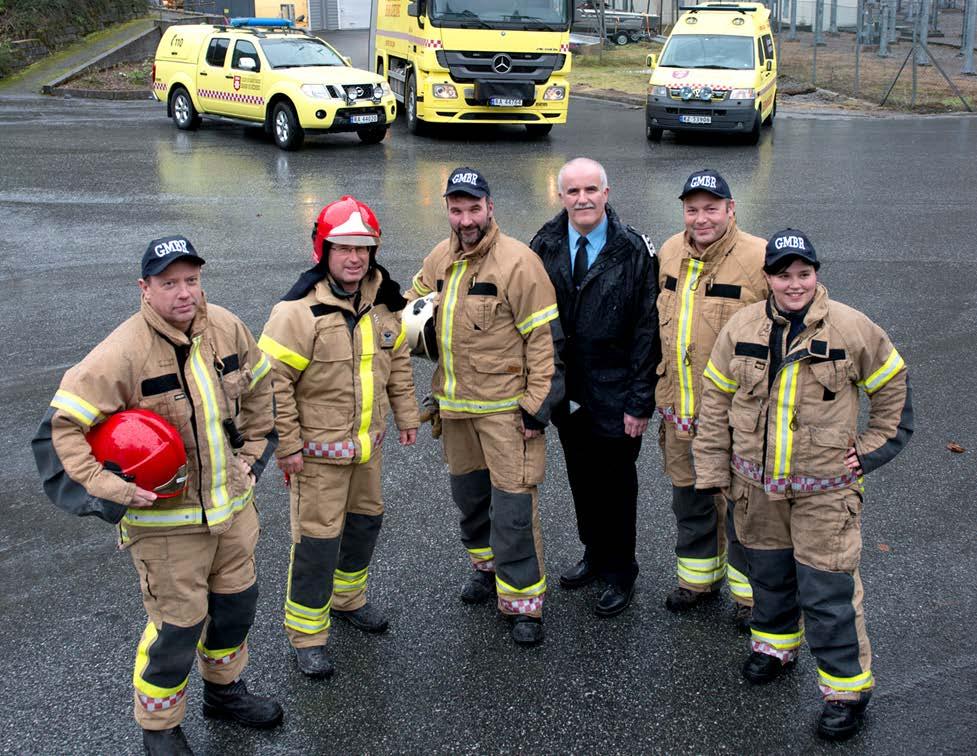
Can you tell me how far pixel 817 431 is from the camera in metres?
4.00

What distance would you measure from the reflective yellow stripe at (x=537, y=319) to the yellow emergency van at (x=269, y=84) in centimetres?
1366

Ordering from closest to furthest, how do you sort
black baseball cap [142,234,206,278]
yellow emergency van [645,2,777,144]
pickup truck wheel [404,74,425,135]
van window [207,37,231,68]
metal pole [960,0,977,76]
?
black baseball cap [142,234,206,278] < yellow emergency van [645,2,777,144] < van window [207,37,231,68] < pickup truck wheel [404,74,425,135] < metal pole [960,0,977,76]

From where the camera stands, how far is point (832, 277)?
995cm

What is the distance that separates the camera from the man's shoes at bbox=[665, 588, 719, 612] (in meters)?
4.87

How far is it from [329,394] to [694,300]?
159 centimetres

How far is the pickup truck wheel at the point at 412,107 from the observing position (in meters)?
19.7

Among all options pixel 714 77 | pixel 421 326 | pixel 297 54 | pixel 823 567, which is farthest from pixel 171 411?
pixel 714 77

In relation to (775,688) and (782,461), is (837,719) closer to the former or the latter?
(775,688)

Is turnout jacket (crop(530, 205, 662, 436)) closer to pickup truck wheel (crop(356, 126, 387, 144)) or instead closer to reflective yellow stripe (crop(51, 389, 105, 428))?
reflective yellow stripe (crop(51, 389, 105, 428))

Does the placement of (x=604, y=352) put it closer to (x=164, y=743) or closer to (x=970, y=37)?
(x=164, y=743)

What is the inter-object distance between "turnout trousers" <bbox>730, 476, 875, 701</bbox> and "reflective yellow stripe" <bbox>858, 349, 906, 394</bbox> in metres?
0.41

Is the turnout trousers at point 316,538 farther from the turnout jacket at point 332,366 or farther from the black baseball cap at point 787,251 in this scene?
the black baseball cap at point 787,251

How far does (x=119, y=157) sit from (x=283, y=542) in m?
13.2

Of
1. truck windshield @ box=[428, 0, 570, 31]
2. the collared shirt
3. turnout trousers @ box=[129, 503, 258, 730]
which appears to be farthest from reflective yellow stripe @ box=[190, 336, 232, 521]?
truck windshield @ box=[428, 0, 570, 31]
